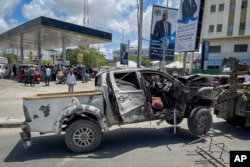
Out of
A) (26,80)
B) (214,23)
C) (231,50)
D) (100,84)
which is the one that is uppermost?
(214,23)

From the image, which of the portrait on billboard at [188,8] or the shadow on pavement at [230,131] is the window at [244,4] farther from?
the shadow on pavement at [230,131]

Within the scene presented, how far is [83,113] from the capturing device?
5.65 metres

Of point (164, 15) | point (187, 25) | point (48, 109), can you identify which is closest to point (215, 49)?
point (164, 15)

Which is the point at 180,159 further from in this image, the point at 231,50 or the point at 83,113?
the point at 231,50

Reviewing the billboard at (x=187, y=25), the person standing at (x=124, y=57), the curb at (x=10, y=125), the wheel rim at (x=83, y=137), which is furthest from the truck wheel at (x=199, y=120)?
the person standing at (x=124, y=57)

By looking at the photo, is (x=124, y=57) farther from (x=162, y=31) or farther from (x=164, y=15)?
(x=164, y=15)

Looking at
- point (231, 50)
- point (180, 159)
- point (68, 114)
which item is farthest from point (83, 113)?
point (231, 50)

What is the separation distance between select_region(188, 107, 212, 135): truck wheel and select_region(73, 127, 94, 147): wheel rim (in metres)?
2.60

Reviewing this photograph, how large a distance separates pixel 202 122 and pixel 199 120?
13 centimetres

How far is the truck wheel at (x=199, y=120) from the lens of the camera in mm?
6555

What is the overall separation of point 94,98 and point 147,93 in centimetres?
130

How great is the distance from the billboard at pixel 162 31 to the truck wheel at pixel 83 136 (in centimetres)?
1209

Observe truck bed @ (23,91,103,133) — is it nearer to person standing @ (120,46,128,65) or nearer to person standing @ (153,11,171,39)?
person standing @ (153,11,171,39)

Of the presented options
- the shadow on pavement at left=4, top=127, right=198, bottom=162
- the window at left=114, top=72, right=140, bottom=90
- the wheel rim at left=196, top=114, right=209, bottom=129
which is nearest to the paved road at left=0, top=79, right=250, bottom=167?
the shadow on pavement at left=4, top=127, right=198, bottom=162
